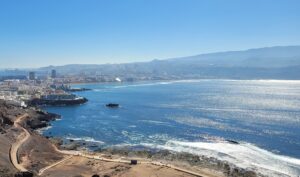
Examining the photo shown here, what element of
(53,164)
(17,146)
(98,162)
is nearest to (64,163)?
(53,164)

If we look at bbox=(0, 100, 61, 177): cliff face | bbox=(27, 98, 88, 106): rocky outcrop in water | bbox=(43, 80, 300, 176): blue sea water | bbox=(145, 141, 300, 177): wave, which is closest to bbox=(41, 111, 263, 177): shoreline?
bbox=(145, 141, 300, 177): wave

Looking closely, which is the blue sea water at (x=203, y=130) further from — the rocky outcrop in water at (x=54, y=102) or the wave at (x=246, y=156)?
the rocky outcrop in water at (x=54, y=102)

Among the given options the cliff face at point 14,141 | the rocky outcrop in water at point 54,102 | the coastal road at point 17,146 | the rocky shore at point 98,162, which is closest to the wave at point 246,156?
the rocky shore at point 98,162

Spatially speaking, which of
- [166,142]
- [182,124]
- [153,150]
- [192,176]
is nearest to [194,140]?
[166,142]

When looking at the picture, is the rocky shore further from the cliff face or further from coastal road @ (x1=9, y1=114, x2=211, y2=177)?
coastal road @ (x1=9, y1=114, x2=211, y2=177)

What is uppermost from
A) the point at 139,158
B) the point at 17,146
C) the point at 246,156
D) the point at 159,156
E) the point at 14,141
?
the point at 14,141

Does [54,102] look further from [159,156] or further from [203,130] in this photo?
[159,156]
